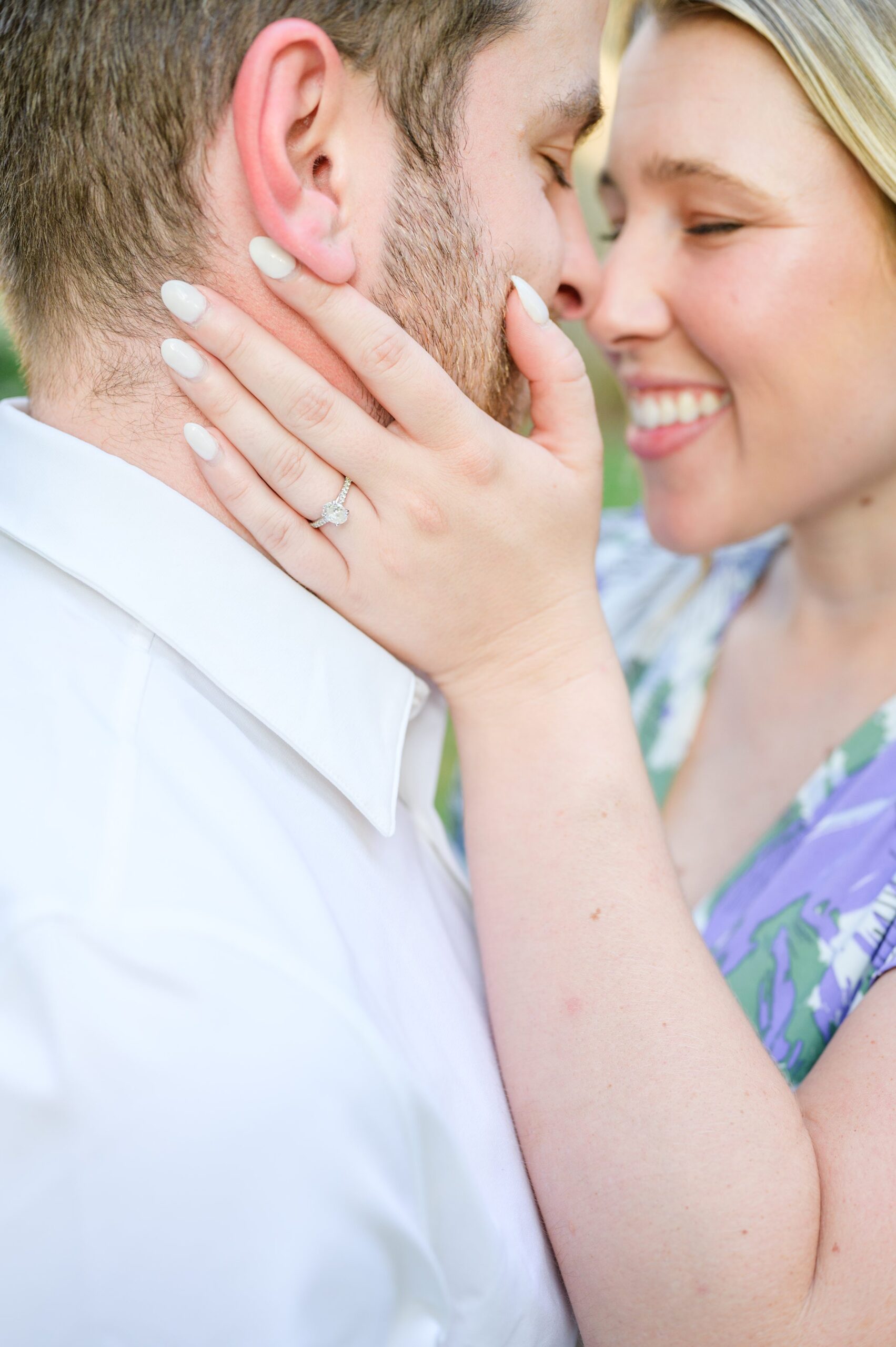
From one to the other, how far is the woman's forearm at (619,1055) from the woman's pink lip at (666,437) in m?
0.99

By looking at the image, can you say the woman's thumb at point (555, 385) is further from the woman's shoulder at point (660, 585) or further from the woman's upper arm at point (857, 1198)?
the woman's shoulder at point (660, 585)

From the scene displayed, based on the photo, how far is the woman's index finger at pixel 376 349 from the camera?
1.28m

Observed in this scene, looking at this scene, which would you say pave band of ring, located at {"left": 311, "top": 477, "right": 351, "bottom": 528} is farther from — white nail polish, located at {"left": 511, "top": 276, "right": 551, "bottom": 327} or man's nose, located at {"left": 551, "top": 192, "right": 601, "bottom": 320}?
man's nose, located at {"left": 551, "top": 192, "right": 601, "bottom": 320}

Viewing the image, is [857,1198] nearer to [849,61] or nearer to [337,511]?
[337,511]

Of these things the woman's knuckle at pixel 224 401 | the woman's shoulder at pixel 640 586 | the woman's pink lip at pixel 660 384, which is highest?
the woman's pink lip at pixel 660 384

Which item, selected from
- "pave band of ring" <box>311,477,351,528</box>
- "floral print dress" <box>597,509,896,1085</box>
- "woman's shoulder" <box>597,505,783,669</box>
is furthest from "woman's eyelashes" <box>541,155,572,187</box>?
"woman's shoulder" <box>597,505,783,669</box>

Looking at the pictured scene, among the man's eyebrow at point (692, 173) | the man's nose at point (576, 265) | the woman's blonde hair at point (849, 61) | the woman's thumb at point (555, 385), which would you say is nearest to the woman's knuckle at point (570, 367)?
the woman's thumb at point (555, 385)

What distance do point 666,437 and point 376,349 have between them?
1.20m

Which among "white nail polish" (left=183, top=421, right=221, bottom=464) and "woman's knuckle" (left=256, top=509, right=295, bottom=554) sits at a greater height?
"white nail polish" (left=183, top=421, right=221, bottom=464)

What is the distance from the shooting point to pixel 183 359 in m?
1.26

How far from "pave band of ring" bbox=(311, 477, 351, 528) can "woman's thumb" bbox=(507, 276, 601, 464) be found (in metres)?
0.34

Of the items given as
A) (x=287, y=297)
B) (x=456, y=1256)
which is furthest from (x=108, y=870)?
(x=287, y=297)

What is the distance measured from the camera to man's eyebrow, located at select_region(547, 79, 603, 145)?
150 cm

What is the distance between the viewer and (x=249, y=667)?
4.19 ft
